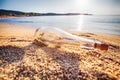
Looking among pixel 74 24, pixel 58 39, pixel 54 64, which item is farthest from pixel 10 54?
pixel 74 24

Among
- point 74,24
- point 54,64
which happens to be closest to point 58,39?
point 54,64

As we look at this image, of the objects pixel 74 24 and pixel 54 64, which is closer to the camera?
pixel 54 64

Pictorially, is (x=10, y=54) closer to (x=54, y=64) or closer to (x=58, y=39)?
(x=54, y=64)

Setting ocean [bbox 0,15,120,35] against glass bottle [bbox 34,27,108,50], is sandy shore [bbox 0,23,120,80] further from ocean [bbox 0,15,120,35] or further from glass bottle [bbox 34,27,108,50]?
ocean [bbox 0,15,120,35]

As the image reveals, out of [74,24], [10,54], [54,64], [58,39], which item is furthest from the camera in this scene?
[74,24]

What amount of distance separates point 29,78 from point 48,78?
390 millimetres

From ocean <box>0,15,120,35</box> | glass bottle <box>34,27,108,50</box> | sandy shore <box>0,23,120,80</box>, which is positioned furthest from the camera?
ocean <box>0,15,120,35</box>

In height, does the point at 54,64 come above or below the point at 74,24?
above

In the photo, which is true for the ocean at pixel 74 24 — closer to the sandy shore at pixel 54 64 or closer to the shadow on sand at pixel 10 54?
the sandy shore at pixel 54 64

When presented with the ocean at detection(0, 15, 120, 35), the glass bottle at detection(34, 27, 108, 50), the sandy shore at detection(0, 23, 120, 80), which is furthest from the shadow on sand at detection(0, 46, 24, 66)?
the ocean at detection(0, 15, 120, 35)

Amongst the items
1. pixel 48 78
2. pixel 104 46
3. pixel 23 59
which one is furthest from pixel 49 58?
pixel 104 46

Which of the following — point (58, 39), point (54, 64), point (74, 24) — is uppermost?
point (58, 39)

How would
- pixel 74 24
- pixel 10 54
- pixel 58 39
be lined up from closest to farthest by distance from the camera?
pixel 10 54, pixel 58 39, pixel 74 24

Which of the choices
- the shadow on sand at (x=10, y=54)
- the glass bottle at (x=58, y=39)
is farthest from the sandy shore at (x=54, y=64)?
the glass bottle at (x=58, y=39)
